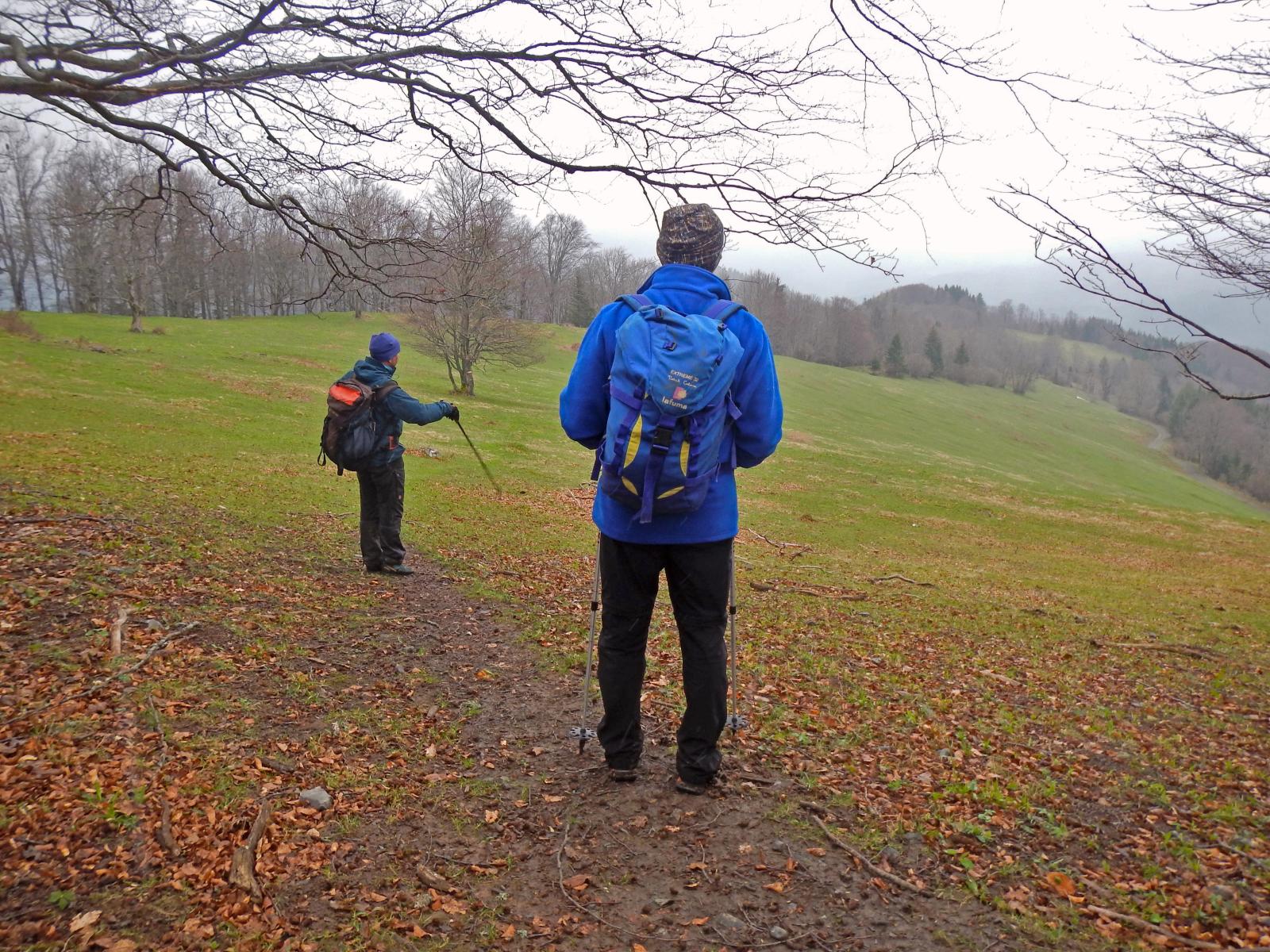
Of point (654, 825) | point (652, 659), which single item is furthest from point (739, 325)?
point (652, 659)

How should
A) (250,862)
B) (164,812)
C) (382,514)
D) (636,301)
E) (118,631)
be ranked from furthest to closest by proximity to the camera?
(382,514) → (118,631) → (636,301) → (164,812) → (250,862)

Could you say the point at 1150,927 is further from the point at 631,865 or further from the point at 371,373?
the point at 371,373

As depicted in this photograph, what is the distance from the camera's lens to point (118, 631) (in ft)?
16.1

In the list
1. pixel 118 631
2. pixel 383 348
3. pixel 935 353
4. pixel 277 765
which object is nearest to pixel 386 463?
pixel 383 348

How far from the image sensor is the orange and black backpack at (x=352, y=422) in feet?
23.8

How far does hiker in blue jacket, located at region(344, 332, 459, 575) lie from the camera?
7.25m

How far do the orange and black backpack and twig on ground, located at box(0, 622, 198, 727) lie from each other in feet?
7.74

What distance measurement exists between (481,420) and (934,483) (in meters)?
21.3

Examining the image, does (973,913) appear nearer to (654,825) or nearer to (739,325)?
(654,825)

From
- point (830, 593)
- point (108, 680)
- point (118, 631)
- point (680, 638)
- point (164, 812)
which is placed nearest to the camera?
point (164, 812)

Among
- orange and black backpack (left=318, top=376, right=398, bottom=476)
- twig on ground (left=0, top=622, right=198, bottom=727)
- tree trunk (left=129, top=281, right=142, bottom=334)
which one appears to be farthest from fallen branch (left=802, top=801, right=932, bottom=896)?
tree trunk (left=129, top=281, right=142, bottom=334)

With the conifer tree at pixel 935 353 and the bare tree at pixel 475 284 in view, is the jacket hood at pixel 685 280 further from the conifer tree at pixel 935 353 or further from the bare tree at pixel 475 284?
the conifer tree at pixel 935 353

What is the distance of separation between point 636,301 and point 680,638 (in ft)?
5.26

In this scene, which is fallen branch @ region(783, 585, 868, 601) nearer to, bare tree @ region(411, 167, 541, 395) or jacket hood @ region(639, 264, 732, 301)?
bare tree @ region(411, 167, 541, 395)
